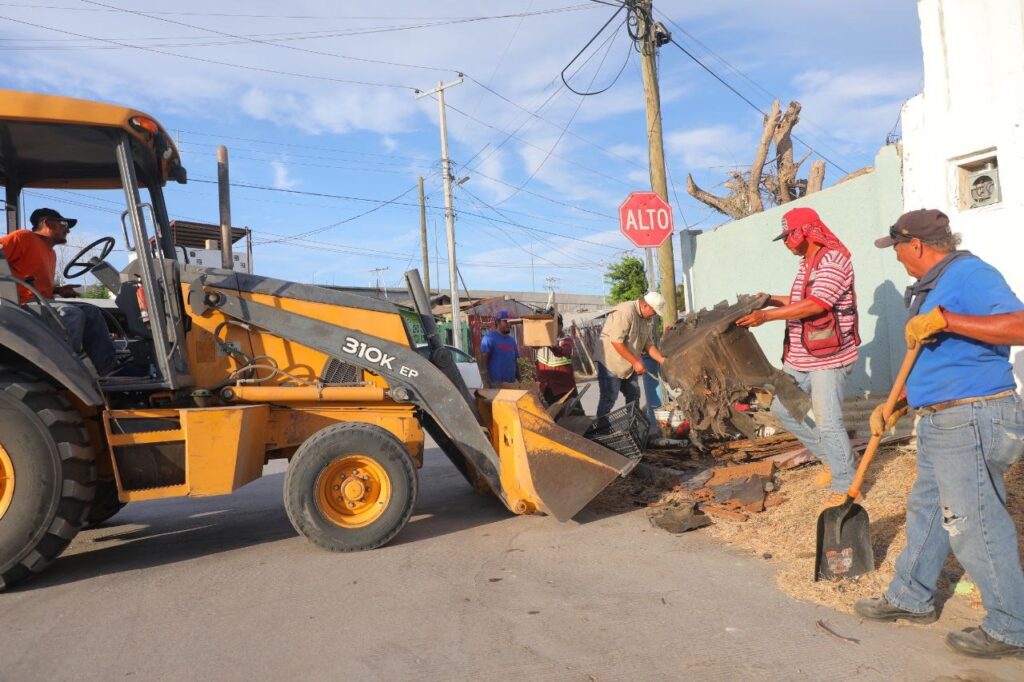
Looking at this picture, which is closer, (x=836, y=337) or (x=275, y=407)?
(x=836, y=337)

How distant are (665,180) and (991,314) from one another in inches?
295

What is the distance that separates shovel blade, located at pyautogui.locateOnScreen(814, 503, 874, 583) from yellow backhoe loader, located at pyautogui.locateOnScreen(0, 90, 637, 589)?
1.60 metres

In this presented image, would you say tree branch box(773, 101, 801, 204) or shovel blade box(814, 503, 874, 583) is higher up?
tree branch box(773, 101, 801, 204)

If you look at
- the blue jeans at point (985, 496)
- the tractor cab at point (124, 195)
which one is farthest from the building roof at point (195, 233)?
the blue jeans at point (985, 496)

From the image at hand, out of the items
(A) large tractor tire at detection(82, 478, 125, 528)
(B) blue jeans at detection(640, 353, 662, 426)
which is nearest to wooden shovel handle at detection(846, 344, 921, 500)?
(B) blue jeans at detection(640, 353, 662, 426)

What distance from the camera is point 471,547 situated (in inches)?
198

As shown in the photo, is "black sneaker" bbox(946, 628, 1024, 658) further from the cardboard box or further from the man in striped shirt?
the cardboard box

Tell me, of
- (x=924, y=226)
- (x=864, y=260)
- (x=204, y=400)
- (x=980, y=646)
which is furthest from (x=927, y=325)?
(x=864, y=260)

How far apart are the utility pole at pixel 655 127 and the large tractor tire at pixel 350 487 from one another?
5646mm

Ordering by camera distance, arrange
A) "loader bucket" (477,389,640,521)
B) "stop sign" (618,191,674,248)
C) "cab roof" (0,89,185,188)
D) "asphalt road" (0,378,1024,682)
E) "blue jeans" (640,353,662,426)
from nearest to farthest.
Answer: "asphalt road" (0,378,1024,682)
"cab roof" (0,89,185,188)
"loader bucket" (477,389,640,521)
"blue jeans" (640,353,662,426)
"stop sign" (618,191,674,248)

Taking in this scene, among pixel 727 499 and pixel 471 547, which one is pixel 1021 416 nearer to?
pixel 727 499

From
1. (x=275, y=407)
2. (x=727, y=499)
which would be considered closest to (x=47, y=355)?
(x=275, y=407)

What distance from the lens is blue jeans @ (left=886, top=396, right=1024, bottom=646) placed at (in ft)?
9.81

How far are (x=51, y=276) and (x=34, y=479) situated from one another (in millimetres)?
1542
